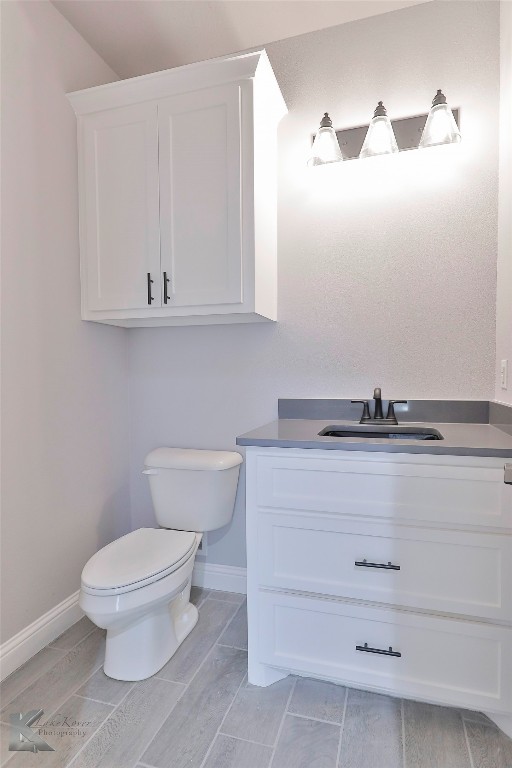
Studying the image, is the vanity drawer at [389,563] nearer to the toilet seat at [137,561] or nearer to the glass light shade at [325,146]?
the toilet seat at [137,561]

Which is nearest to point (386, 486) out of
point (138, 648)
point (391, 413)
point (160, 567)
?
point (391, 413)

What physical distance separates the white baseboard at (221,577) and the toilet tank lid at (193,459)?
60 cm

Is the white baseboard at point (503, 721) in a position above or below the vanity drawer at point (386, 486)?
below

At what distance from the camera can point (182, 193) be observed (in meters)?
1.68

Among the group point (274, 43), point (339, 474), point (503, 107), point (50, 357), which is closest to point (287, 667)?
point (339, 474)

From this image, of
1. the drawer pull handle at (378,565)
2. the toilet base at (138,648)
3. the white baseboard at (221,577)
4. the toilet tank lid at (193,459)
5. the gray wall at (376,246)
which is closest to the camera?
the drawer pull handle at (378,565)

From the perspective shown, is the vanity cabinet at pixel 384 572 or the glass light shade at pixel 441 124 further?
the glass light shade at pixel 441 124

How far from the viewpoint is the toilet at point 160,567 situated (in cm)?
135

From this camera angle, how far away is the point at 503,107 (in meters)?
1.57

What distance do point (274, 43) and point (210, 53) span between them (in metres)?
0.31

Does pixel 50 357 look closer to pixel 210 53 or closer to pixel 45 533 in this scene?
pixel 45 533

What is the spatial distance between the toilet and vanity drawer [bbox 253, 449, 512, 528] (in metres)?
0.44

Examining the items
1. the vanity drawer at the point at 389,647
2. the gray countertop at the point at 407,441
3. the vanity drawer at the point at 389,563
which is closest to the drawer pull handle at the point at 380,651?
the vanity drawer at the point at 389,647

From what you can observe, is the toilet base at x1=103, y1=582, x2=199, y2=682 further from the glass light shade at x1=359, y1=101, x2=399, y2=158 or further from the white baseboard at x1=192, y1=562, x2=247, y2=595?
the glass light shade at x1=359, y1=101, x2=399, y2=158
